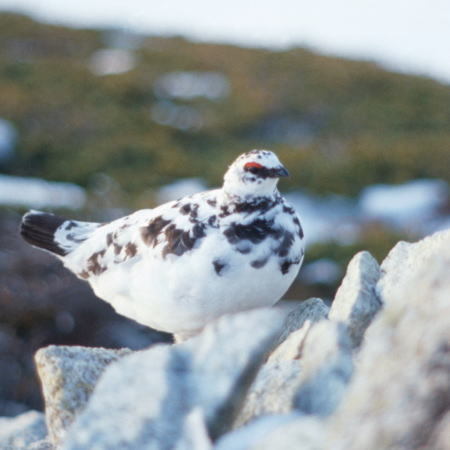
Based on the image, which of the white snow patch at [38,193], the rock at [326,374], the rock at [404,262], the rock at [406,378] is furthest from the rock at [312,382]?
the white snow patch at [38,193]

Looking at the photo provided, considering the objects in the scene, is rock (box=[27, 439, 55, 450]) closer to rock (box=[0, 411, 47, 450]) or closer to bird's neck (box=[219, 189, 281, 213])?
rock (box=[0, 411, 47, 450])

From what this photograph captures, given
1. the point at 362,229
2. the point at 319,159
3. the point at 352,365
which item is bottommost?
the point at 352,365

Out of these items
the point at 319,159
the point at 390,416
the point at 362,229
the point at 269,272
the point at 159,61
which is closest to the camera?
the point at 390,416

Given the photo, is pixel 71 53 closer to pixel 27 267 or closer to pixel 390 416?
pixel 27 267

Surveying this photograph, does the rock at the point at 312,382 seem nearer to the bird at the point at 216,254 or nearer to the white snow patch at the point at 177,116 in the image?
the bird at the point at 216,254

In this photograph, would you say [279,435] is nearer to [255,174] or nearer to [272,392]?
[272,392]

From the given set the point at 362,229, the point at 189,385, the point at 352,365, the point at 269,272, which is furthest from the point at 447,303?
the point at 362,229
